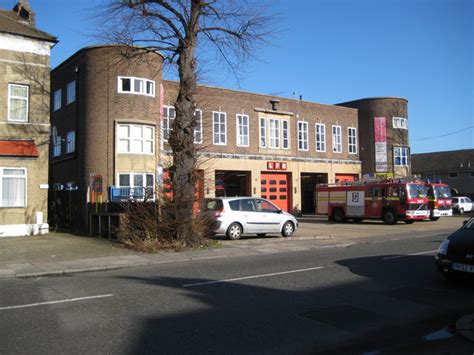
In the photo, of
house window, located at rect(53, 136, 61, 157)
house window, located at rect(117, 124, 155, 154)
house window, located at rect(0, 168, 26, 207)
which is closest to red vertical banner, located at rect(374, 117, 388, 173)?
house window, located at rect(117, 124, 155, 154)

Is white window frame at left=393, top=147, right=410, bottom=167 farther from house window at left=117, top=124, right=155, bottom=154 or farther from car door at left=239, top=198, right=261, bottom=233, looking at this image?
→ car door at left=239, top=198, right=261, bottom=233

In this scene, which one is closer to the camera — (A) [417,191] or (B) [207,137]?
(A) [417,191]

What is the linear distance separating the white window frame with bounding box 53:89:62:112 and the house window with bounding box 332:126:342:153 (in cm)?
2154

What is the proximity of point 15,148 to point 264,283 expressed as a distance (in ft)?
Result: 47.4

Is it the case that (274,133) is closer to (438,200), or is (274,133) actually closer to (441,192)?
(441,192)

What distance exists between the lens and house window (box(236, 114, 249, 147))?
32969mm

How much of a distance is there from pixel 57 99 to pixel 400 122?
28383 millimetres

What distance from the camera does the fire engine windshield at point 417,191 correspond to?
25250 millimetres

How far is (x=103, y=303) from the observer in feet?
23.8

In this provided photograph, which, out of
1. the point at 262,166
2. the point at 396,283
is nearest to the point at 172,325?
the point at 396,283

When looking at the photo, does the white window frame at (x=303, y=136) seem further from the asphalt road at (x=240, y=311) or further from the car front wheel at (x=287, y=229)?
the asphalt road at (x=240, y=311)

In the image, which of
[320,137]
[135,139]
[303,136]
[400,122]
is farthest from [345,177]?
[135,139]

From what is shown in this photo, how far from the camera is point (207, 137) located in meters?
29.7

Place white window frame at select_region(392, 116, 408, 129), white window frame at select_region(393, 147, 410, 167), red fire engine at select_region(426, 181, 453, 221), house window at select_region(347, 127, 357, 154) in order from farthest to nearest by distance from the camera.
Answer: white window frame at select_region(393, 147, 410, 167) < white window frame at select_region(392, 116, 408, 129) < house window at select_region(347, 127, 357, 154) < red fire engine at select_region(426, 181, 453, 221)
